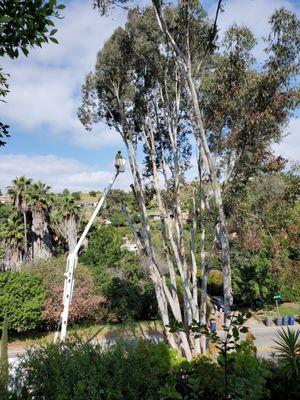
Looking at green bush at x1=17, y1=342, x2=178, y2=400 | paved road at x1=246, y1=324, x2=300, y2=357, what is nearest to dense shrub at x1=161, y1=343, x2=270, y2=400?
green bush at x1=17, y1=342, x2=178, y2=400

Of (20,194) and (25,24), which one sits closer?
(25,24)

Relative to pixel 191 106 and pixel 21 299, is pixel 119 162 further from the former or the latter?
pixel 21 299

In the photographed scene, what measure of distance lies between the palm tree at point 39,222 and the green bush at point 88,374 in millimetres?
20690

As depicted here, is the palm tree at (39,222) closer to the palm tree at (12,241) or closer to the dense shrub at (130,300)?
the palm tree at (12,241)

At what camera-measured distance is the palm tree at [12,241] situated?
24.2m

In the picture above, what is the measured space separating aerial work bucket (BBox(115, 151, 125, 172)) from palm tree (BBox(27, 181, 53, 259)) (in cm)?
1763

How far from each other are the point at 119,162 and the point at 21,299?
13881mm

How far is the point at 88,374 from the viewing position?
14.1 ft

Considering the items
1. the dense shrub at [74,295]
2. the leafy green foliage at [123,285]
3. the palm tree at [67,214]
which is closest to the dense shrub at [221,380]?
the leafy green foliage at [123,285]

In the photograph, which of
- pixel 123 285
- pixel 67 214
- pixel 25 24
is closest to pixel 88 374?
pixel 25 24

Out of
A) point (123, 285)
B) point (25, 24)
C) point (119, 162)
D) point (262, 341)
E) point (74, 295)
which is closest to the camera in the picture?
point (25, 24)

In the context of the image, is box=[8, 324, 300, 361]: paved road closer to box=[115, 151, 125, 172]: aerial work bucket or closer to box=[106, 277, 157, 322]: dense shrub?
box=[106, 277, 157, 322]: dense shrub

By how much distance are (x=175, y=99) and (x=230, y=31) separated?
3140 millimetres

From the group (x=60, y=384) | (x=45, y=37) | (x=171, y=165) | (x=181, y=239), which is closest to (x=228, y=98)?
(x=171, y=165)
